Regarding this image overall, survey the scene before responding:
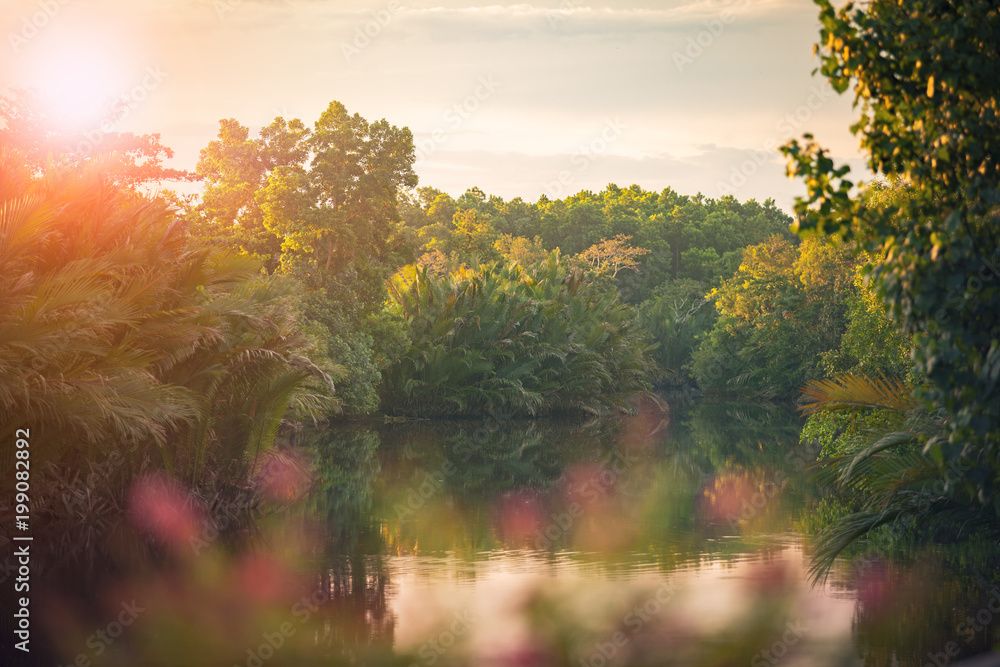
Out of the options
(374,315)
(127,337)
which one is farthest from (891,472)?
(374,315)

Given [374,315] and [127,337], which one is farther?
[374,315]

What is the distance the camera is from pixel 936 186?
6.86 meters

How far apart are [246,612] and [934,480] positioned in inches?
287

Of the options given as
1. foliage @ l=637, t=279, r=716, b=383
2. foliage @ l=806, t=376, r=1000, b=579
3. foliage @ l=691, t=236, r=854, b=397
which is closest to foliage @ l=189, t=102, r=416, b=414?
foliage @ l=691, t=236, r=854, b=397

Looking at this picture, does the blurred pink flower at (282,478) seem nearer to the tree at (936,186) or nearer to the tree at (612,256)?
the tree at (936,186)

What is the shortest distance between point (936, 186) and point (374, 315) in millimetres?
31796

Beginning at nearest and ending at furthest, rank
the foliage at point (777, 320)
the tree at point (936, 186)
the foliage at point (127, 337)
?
the tree at point (936, 186), the foliage at point (127, 337), the foliage at point (777, 320)

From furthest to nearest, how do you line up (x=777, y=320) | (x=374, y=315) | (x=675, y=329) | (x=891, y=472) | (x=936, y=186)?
(x=675, y=329) < (x=777, y=320) < (x=374, y=315) < (x=891, y=472) < (x=936, y=186)

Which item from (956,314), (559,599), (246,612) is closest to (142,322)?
(246,612)

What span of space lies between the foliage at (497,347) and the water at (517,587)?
1812cm

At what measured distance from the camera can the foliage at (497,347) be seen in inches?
1587

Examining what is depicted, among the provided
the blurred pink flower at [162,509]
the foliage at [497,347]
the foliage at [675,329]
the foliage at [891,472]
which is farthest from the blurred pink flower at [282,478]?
the foliage at [675,329]

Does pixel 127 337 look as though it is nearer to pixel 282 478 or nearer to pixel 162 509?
pixel 162 509

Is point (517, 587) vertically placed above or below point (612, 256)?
below
